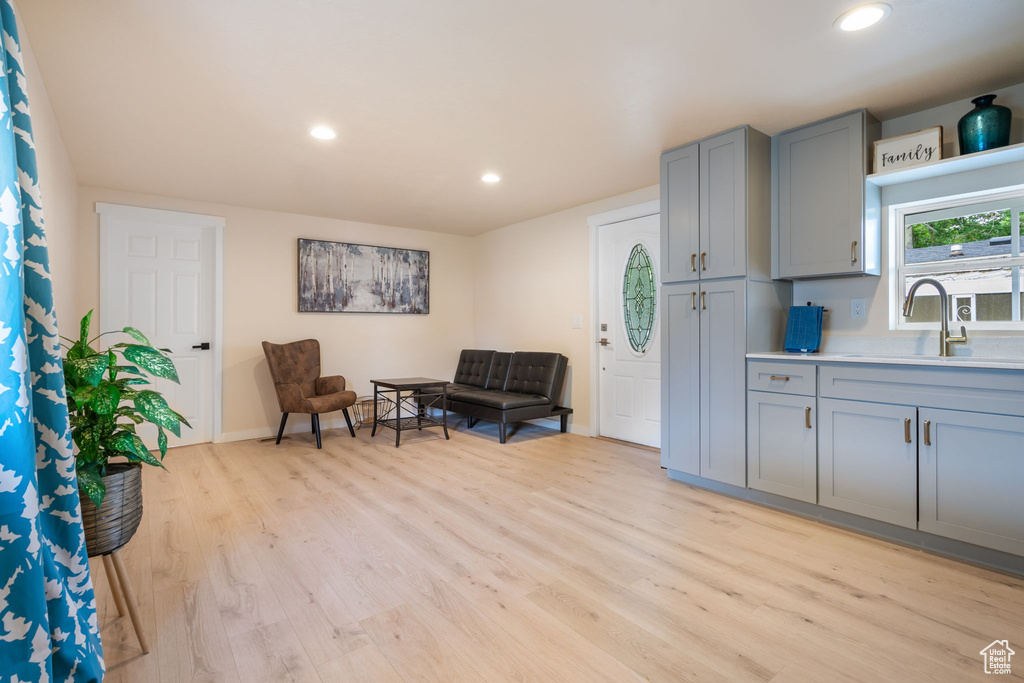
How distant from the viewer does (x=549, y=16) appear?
1984 millimetres

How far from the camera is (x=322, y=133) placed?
121 inches

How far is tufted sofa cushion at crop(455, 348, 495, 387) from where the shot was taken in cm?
568

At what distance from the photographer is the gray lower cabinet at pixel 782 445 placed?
279 cm

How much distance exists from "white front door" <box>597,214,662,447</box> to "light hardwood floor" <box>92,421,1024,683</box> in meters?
1.26

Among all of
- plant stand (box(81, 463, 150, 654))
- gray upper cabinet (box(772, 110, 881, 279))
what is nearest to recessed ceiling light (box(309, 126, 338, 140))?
plant stand (box(81, 463, 150, 654))

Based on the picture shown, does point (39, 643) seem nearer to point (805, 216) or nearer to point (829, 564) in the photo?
point (829, 564)

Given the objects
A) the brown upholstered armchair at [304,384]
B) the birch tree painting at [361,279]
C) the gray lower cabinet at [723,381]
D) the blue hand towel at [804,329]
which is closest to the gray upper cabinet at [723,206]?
the gray lower cabinet at [723,381]

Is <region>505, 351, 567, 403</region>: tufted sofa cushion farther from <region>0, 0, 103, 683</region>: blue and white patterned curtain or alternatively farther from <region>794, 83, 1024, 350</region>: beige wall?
<region>0, 0, 103, 683</region>: blue and white patterned curtain

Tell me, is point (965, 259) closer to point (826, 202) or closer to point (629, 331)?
point (826, 202)

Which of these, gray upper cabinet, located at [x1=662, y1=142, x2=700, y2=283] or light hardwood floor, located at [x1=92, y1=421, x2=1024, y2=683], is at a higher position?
gray upper cabinet, located at [x1=662, y1=142, x2=700, y2=283]

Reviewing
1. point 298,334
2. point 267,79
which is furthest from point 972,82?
point 298,334

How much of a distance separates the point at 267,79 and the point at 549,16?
144cm

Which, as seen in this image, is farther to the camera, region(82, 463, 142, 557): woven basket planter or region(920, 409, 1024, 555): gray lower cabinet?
region(920, 409, 1024, 555): gray lower cabinet

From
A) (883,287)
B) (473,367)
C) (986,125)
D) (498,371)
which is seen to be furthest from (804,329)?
(473,367)
